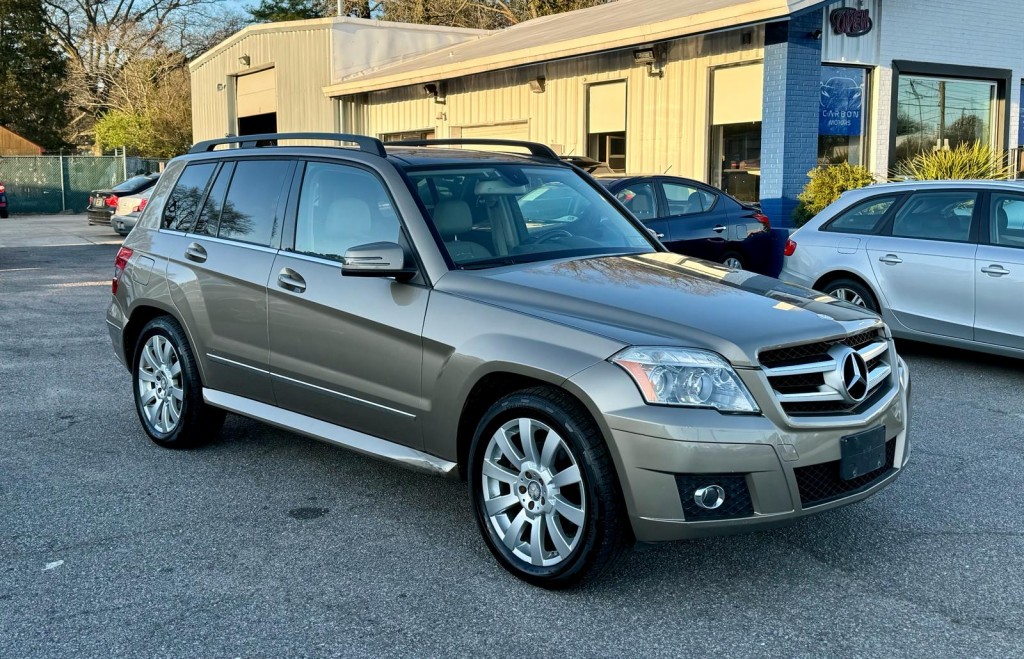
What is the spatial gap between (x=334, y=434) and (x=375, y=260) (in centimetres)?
97

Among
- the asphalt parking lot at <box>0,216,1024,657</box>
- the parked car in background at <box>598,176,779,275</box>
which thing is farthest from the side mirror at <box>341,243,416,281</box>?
the parked car in background at <box>598,176,779,275</box>

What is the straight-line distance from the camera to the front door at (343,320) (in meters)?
4.45

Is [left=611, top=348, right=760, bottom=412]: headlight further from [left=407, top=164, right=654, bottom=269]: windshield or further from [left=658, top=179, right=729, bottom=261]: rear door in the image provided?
[left=658, top=179, right=729, bottom=261]: rear door

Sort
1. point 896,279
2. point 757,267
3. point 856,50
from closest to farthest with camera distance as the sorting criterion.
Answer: point 896,279, point 757,267, point 856,50

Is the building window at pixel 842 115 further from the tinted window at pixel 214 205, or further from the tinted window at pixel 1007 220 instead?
the tinted window at pixel 214 205

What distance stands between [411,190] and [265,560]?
1765 mm

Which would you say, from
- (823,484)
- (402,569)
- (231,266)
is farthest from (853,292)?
(402,569)

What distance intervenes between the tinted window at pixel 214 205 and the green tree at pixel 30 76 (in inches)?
2231

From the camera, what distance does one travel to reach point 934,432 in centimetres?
624

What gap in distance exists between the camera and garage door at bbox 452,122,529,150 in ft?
67.7

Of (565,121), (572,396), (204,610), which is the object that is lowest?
(204,610)

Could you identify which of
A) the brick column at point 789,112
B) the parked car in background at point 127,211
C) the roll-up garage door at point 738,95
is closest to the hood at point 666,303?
the brick column at point 789,112

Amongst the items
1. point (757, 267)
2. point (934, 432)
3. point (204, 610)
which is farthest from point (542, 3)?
point (204, 610)

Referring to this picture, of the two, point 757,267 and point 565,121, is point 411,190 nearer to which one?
point 757,267
